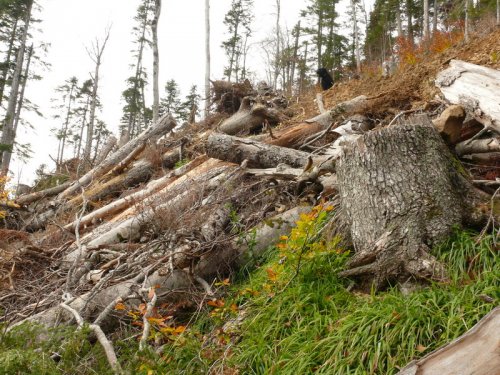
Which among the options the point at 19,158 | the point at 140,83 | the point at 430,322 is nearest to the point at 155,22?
the point at 19,158

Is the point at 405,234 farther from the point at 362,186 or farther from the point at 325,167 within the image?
the point at 325,167

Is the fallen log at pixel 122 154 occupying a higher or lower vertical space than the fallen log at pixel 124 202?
higher

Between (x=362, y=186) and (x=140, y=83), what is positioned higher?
(x=140, y=83)

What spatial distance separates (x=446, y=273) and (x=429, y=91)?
5.05m

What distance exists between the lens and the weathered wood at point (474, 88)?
3492 millimetres

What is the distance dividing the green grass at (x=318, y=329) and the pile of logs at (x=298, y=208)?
203 millimetres

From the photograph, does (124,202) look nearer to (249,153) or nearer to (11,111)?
(249,153)

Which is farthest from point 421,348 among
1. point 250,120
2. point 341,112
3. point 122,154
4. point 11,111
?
point 11,111

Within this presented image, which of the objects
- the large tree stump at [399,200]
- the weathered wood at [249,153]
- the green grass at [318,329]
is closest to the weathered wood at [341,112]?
the weathered wood at [249,153]

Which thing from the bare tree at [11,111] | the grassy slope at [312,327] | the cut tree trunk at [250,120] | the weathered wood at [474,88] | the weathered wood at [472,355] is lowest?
the grassy slope at [312,327]

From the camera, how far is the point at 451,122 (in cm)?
373

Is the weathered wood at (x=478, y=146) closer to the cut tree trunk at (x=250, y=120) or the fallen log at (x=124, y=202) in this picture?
the fallen log at (x=124, y=202)

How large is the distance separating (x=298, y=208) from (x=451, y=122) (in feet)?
5.87

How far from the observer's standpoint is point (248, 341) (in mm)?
2668
